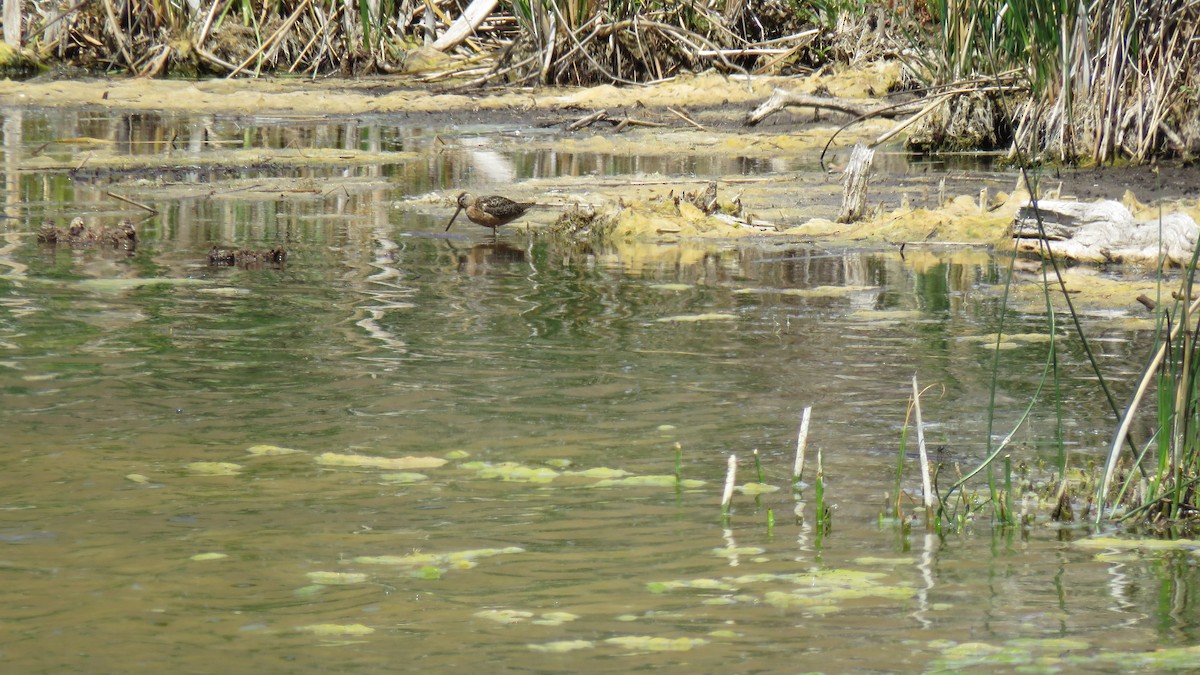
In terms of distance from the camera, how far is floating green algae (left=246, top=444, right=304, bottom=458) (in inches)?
187

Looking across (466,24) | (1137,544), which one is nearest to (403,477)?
(1137,544)

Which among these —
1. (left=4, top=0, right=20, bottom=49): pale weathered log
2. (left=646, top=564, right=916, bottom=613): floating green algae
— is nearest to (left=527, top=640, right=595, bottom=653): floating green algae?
(left=646, top=564, right=916, bottom=613): floating green algae

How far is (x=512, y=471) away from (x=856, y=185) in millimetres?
5703

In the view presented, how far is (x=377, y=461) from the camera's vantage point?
4.66 m

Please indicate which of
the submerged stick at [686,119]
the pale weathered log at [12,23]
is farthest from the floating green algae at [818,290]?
the pale weathered log at [12,23]

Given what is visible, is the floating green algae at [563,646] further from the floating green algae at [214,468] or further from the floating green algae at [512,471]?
the floating green algae at [214,468]

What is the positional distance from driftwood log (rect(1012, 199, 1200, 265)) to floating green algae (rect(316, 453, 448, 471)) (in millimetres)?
4507

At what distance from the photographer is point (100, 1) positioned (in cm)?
2373

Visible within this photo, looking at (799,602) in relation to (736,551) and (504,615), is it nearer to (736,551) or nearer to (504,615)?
(736,551)

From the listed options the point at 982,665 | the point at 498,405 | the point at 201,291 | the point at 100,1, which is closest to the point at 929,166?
the point at 201,291

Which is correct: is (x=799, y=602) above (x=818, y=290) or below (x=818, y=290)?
below

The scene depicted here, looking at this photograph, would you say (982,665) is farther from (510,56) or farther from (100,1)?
(100,1)

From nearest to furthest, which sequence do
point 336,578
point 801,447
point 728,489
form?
point 336,578 → point 728,489 → point 801,447

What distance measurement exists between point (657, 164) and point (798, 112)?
379 cm
